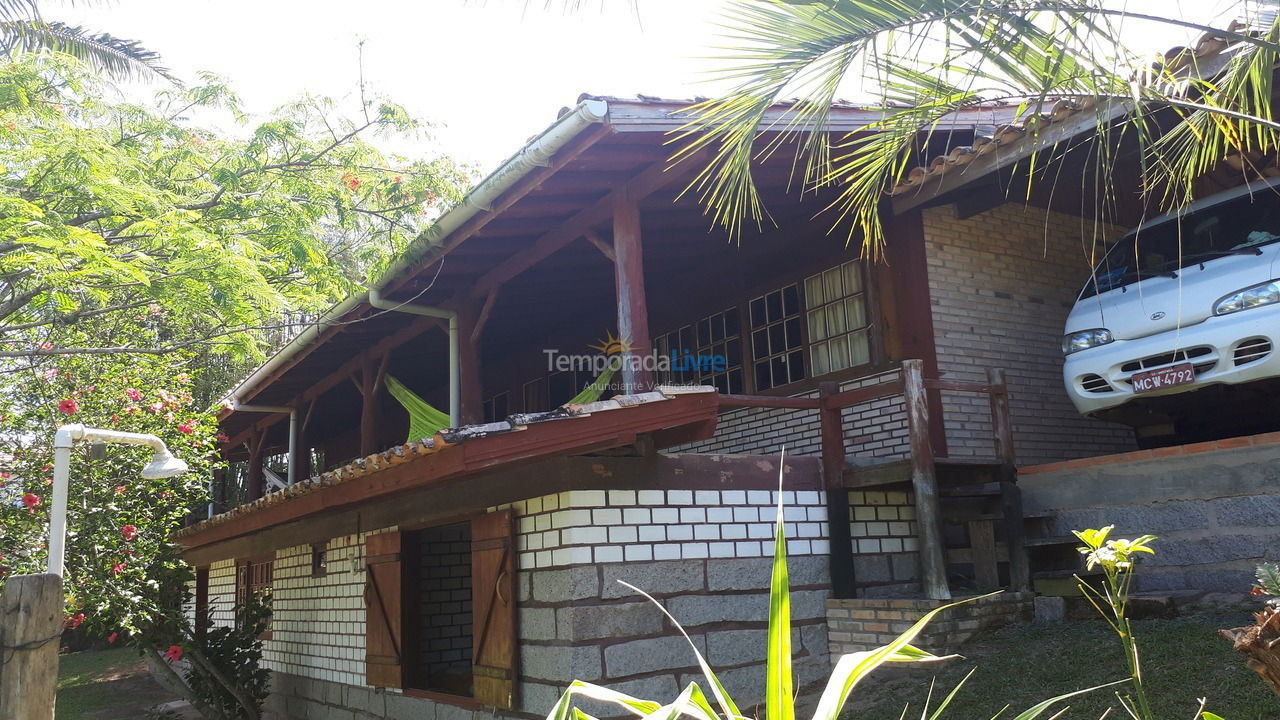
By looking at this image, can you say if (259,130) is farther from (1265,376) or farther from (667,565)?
(1265,376)

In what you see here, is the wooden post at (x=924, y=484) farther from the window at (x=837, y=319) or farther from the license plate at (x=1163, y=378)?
the window at (x=837, y=319)

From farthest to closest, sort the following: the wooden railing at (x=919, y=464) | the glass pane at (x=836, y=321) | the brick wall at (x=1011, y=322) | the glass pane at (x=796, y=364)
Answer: the glass pane at (x=796, y=364)
the glass pane at (x=836, y=321)
the brick wall at (x=1011, y=322)
the wooden railing at (x=919, y=464)

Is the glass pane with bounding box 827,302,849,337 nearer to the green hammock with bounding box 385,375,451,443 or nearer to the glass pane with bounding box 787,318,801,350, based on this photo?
the glass pane with bounding box 787,318,801,350

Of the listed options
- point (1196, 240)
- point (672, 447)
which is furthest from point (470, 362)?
point (1196, 240)

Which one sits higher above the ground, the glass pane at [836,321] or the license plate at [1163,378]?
the glass pane at [836,321]

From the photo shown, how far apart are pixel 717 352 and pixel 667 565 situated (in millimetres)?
4184

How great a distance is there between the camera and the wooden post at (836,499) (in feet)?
22.0

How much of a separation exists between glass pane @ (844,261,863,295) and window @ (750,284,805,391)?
2.10 feet

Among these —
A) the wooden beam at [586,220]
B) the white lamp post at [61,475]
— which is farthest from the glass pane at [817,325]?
the white lamp post at [61,475]

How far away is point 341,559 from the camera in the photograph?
9.06m

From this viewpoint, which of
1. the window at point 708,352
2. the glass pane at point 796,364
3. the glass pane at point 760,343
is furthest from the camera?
the window at point 708,352

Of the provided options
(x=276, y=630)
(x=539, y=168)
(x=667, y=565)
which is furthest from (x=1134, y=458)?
(x=276, y=630)

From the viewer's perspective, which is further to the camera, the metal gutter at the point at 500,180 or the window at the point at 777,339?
the window at the point at 777,339

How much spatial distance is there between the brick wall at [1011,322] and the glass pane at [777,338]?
168 cm
